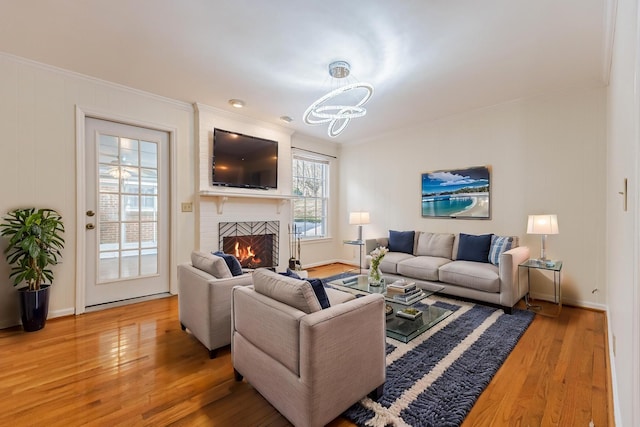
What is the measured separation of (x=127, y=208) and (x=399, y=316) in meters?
3.36

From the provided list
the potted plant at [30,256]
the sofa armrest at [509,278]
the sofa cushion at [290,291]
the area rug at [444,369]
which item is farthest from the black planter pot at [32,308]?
the sofa armrest at [509,278]

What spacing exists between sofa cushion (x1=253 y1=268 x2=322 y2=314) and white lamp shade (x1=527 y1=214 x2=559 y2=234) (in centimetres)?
294

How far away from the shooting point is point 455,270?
3438 mm

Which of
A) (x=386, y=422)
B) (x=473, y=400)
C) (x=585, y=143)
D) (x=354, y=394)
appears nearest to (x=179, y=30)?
(x=354, y=394)

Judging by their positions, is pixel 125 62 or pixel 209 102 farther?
pixel 209 102

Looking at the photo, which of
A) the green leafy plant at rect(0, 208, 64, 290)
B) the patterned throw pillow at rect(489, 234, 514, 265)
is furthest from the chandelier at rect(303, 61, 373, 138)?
the green leafy plant at rect(0, 208, 64, 290)

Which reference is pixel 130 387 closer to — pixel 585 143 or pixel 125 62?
pixel 125 62

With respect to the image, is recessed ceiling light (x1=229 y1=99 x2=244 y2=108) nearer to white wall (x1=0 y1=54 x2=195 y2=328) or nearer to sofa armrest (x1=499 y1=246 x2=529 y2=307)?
white wall (x1=0 y1=54 x2=195 y2=328)

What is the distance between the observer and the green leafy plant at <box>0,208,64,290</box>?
260 centimetres

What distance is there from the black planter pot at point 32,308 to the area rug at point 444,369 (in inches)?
117

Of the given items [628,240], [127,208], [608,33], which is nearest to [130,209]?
[127,208]

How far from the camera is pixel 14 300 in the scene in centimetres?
279

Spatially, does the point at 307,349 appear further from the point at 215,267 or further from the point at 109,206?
the point at 109,206

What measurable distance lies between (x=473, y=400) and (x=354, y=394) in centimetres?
74
